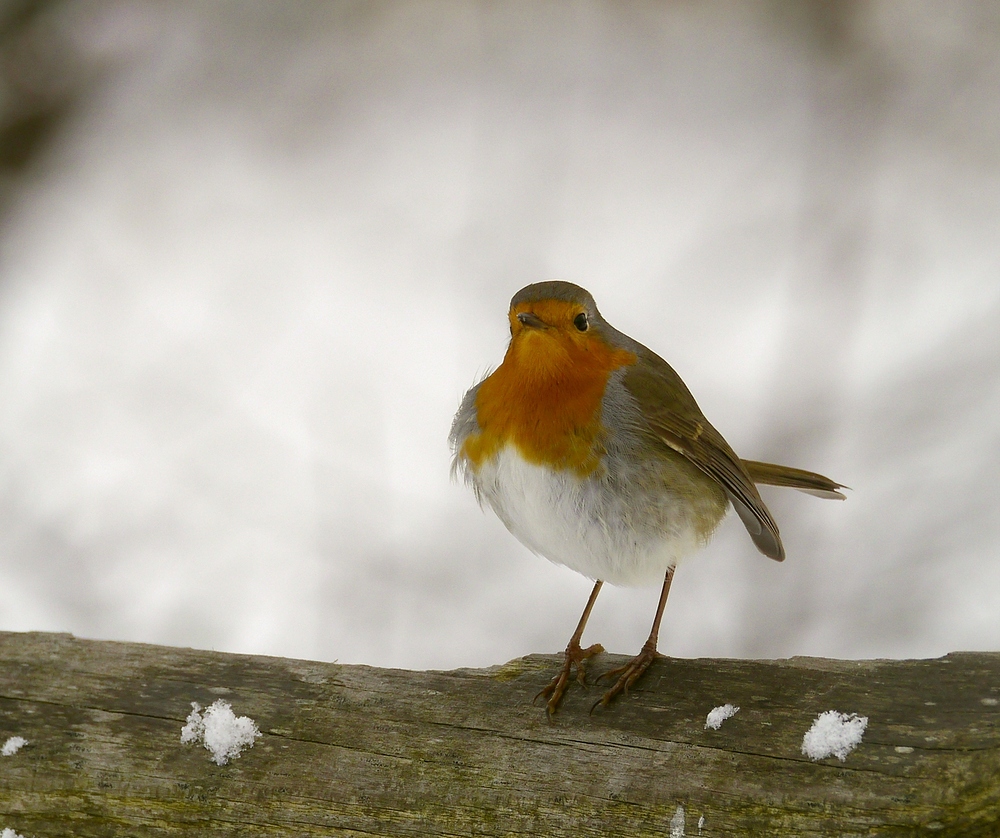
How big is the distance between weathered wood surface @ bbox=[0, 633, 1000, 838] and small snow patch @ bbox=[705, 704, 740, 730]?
1 cm

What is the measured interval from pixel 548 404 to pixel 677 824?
0.99 metres

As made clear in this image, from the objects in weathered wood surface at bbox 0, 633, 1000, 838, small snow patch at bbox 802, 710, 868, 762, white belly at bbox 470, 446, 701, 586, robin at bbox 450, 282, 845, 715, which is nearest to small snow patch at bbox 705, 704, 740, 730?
weathered wood surface at bbox 0, 633, 1000, 838

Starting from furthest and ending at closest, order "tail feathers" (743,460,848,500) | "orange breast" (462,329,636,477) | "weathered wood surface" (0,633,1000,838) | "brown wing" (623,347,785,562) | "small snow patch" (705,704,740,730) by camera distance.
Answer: "tail feathers" (743,460,848,500) < "brown wing" (623,347,785,562) < "orange breast" (462,329,636,477) < "small snow patch" (705,704,740,730) < "weathered wood surface" (0,633,1000,838)

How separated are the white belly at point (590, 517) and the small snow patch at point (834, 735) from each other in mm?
645

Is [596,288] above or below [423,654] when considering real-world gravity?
above

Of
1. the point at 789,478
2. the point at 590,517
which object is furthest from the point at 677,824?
the point at 789,478

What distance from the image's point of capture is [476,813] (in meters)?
1.94

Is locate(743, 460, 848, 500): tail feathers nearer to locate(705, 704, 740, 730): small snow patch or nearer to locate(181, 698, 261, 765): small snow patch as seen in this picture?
locate(705, 704, 740, 730): small snow patch

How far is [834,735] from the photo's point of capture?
6.05 ft

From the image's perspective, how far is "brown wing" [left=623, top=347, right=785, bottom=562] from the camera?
2.47 m

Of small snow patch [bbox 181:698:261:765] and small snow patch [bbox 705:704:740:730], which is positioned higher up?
small snow patch [bbox 181:698:261:765]

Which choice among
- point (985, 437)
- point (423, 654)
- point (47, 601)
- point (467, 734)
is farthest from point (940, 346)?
point (47, 601)

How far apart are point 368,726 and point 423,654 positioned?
2114 mm

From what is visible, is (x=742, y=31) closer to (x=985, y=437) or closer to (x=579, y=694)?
(x=985, y=437)
